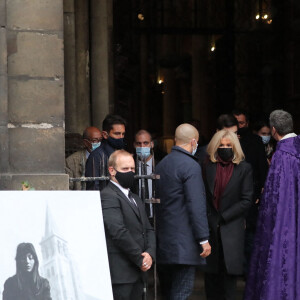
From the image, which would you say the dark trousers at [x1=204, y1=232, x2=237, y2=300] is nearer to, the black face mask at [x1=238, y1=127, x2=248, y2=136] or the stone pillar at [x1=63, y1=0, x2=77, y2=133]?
the black face mask at [x1=238, y1=127, x2=248, y2=136]

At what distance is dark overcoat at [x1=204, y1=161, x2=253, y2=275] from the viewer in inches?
320

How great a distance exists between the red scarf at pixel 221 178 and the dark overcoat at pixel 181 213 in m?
0.49

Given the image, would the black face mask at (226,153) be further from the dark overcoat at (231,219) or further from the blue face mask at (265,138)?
the blue face mask at (265,138)

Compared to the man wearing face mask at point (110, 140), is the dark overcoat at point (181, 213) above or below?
below

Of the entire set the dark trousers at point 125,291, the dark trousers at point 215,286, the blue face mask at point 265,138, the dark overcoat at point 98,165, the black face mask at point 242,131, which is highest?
the black face mask at point 242,131

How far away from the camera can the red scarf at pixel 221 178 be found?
26.9 ft

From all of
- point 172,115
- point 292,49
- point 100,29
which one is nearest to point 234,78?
point 292,49

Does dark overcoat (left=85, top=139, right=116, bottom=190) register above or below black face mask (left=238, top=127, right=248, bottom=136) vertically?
below

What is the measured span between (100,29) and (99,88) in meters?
0.72

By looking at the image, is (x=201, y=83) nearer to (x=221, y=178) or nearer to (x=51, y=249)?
(x=221, y=178)

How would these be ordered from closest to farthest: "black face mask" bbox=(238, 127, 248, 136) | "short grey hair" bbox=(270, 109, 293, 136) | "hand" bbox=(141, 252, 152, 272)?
"hand" bbox=(141, 252, 152, 272), "short grey hair" bbox=(270, 109, 293, 136), "black face mask" bbox=(238, 127, 248, 136)

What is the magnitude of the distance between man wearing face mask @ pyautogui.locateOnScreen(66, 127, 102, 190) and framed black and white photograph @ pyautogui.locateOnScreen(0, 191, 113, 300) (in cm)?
282

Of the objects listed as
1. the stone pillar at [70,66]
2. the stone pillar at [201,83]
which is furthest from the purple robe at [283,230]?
the stone pillar at [201,83]

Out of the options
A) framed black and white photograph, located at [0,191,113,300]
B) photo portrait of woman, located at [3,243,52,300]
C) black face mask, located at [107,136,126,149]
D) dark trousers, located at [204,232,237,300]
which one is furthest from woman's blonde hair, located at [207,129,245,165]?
photo portrait of woman, located at [3,243,52,300]
